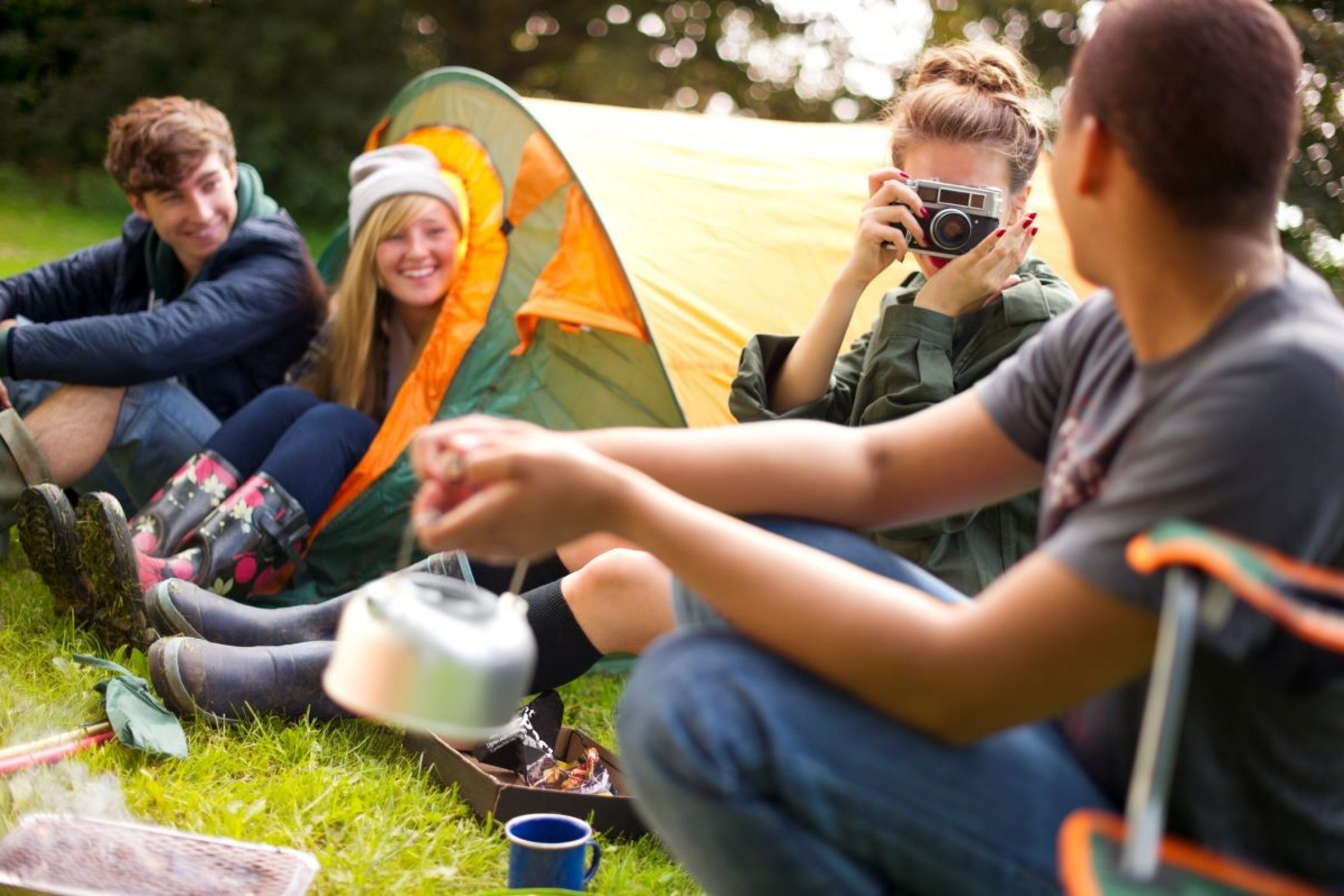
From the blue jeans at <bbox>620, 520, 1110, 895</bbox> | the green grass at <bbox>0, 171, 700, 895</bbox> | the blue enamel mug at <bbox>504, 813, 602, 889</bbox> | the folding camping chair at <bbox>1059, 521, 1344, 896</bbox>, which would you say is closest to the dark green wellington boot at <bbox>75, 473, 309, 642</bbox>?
the green grass at <bbox>0, 171, 700, 895</bbox>

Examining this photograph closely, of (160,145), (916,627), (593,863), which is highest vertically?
(160,145)

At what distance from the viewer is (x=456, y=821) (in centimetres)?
175

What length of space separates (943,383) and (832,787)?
0.89 metres

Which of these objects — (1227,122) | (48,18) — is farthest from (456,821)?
(48,18)

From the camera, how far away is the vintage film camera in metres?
1.81

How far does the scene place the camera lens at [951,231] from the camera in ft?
5.94

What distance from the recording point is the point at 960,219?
5.94 feet

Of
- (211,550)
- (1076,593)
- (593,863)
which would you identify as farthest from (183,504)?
(1076,593)

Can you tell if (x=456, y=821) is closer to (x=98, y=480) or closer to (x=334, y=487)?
(x=334, y=487)

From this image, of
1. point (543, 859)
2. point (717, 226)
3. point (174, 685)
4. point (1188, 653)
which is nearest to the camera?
point (1188, 653)

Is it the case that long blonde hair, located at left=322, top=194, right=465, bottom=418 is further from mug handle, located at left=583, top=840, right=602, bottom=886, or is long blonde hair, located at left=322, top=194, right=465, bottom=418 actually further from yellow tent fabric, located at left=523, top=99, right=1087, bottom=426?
mug handle, located at left=583, top=840, right=602, bottom=886

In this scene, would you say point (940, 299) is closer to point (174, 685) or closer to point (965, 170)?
point (965, 170)

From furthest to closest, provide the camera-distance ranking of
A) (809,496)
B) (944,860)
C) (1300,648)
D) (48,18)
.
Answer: (48,18), (809,496), (944,860), (1300,648)

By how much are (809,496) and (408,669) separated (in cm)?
40
